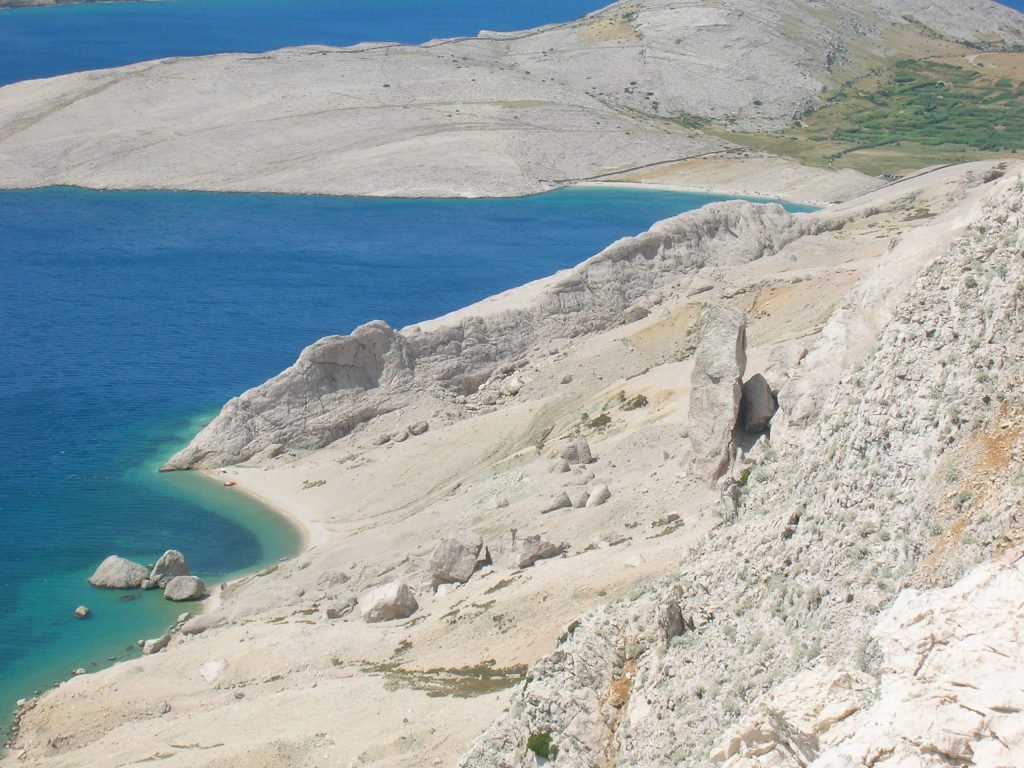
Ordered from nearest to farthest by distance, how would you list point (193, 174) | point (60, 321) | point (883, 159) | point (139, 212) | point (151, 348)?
point (151, 348)
point (60, 321)
point (139, 212)
point (193, 174)
point (883, 159)

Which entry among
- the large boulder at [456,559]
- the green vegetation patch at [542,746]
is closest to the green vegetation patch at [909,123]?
the large boulder at [456,559]

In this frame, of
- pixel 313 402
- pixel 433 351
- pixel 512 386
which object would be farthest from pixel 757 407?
pixel 313 402

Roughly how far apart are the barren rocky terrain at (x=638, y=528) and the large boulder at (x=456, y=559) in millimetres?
84

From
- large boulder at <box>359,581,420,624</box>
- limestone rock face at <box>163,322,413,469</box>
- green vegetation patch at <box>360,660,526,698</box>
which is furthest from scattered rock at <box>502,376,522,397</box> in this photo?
green vegetation patch at <box>360,660,526,698</box>

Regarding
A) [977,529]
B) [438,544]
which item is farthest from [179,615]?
[977,529]

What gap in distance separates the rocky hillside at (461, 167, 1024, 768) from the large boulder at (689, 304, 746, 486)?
11.7m

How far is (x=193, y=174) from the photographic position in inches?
4309

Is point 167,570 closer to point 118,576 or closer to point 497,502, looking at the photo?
point 118,576

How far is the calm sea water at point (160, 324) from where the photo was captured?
40.4 metres

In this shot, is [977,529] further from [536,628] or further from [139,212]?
[139,212]

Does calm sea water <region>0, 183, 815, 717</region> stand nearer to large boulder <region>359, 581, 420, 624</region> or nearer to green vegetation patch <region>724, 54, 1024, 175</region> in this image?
large boulder <region>359, 581, 420, 624</region>

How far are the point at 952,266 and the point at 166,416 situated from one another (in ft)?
137

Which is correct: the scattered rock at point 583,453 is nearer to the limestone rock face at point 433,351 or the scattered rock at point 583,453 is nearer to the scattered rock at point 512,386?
the limestone rock face at point 433,351

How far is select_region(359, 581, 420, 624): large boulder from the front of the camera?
3244 cm
